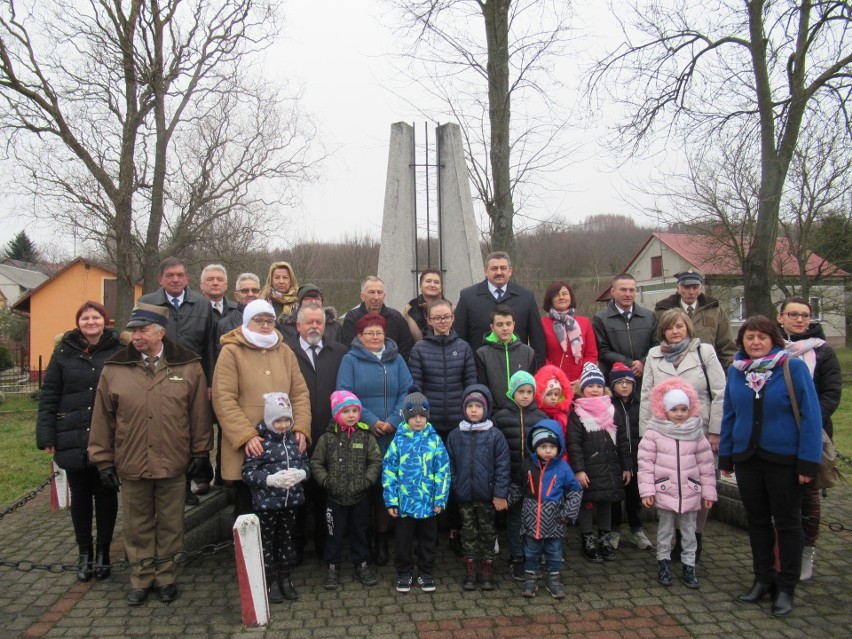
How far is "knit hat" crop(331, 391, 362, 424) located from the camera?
4180 millimetres

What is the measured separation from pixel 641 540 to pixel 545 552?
1195mm

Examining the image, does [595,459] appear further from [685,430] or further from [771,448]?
[771,448]

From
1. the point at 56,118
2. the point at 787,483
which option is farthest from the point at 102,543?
the point at 56,118

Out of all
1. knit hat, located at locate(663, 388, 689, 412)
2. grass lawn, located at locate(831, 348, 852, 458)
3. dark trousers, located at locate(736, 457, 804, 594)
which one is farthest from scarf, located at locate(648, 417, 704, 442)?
grass lawn, located at locate(831, 348, 852, 458)

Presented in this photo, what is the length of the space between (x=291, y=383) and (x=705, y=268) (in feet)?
101

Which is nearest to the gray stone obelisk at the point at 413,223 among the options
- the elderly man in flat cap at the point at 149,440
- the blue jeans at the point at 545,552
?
the elderly man in flat cap at the point at 149,440

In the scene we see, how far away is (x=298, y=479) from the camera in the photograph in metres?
4.03

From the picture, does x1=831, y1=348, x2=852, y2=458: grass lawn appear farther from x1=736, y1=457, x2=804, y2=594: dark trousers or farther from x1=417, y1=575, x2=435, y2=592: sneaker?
x1=417, y1=575, x2=435, y2=592: sneaker

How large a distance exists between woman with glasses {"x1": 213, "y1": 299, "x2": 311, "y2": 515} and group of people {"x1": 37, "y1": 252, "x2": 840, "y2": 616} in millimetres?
13

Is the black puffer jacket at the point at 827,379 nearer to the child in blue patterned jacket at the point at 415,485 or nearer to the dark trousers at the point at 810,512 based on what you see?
the dark trousers at the point at 810,512

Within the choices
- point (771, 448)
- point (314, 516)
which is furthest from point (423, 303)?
point (771, 448)

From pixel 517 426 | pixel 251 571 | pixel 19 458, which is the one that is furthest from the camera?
pixel 19 458

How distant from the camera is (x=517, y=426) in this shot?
14.3 feet

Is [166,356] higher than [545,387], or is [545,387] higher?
[166,356]
